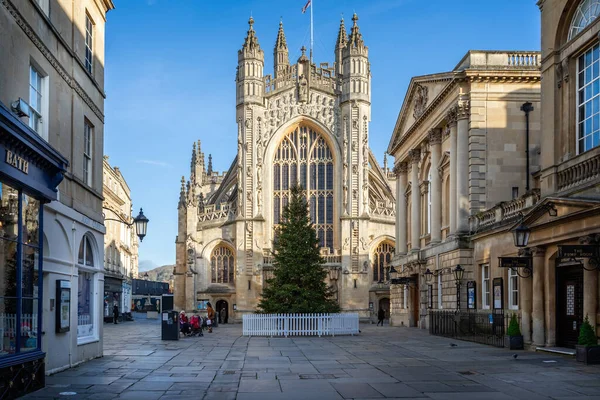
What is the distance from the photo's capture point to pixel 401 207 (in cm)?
4506

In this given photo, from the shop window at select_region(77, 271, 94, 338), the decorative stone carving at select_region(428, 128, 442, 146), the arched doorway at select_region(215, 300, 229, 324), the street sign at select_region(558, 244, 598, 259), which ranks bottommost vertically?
the arched doorway at select_region(215, 300, 229, 324)

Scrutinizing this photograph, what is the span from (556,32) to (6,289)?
16.6 metres

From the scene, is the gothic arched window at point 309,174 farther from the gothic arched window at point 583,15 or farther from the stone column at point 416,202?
the gothic arched window at point 583,15

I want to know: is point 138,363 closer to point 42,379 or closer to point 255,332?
point 42,379

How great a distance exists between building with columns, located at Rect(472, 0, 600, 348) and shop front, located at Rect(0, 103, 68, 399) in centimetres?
1259

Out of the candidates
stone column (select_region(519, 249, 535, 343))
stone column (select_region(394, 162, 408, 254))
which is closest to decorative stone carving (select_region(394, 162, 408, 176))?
stone column (select_region(394, 162, 408, 254))

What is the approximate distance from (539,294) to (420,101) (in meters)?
18.3

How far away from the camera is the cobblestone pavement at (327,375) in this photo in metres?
12.7

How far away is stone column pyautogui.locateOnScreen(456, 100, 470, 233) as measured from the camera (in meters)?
31.4

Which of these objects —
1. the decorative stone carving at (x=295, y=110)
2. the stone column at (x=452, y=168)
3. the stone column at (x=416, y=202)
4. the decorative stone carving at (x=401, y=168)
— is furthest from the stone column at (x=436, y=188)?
the decorative stone carving at (x=295, y=110)

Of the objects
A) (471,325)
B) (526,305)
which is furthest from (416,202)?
(526,305)

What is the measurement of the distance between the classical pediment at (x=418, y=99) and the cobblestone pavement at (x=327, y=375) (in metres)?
14.4

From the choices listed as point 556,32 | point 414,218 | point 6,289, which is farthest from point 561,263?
point 414,218

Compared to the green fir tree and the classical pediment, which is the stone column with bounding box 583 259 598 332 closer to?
the classical pediment
